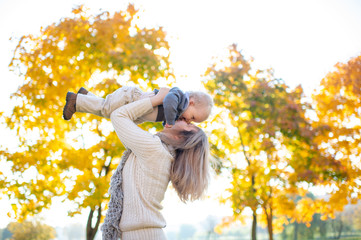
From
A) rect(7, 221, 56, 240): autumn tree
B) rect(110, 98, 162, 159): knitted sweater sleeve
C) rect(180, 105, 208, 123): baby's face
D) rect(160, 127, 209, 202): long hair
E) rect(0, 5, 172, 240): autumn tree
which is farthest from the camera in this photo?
rect(7, 221, 56, 240): autumn tree

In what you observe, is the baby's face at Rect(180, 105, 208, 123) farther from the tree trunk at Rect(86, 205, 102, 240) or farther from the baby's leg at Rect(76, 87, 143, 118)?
the tree trunk at Rect(86, 205, 102, 240)

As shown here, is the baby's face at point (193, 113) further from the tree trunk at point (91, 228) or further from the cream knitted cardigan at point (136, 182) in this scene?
the tree trunk at point (91, 228)

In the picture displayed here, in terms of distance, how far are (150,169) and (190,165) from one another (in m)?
0.28

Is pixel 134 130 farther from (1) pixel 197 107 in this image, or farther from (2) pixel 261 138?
(2) pixel 261 138

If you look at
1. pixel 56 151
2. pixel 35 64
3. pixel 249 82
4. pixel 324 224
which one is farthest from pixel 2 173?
pixel 324 224

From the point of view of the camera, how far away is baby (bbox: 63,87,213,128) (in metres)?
1.80

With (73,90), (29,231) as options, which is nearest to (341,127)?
(73,90)

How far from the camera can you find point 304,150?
30.1 ft

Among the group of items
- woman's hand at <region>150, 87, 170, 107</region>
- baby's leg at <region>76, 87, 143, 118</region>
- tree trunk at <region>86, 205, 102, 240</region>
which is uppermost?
woman's hand at <region>150, 87, 170, 107</region>

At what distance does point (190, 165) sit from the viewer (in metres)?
2.00

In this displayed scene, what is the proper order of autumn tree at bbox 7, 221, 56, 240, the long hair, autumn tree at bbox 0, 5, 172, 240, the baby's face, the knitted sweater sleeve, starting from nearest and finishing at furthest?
the knitted sweater sleeve → the long hair → the baby's face → autumn tree at bbox 0, 5, 172, 240 → autumn tree at bbox 7, 221, 56, 240

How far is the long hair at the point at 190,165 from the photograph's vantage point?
1.97 metres

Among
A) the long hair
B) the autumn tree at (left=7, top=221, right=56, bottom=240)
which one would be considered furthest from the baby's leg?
the autumn tree at (left=7, top=221, right=56, bottom=240)

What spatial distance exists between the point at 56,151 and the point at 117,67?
2.43 meters
